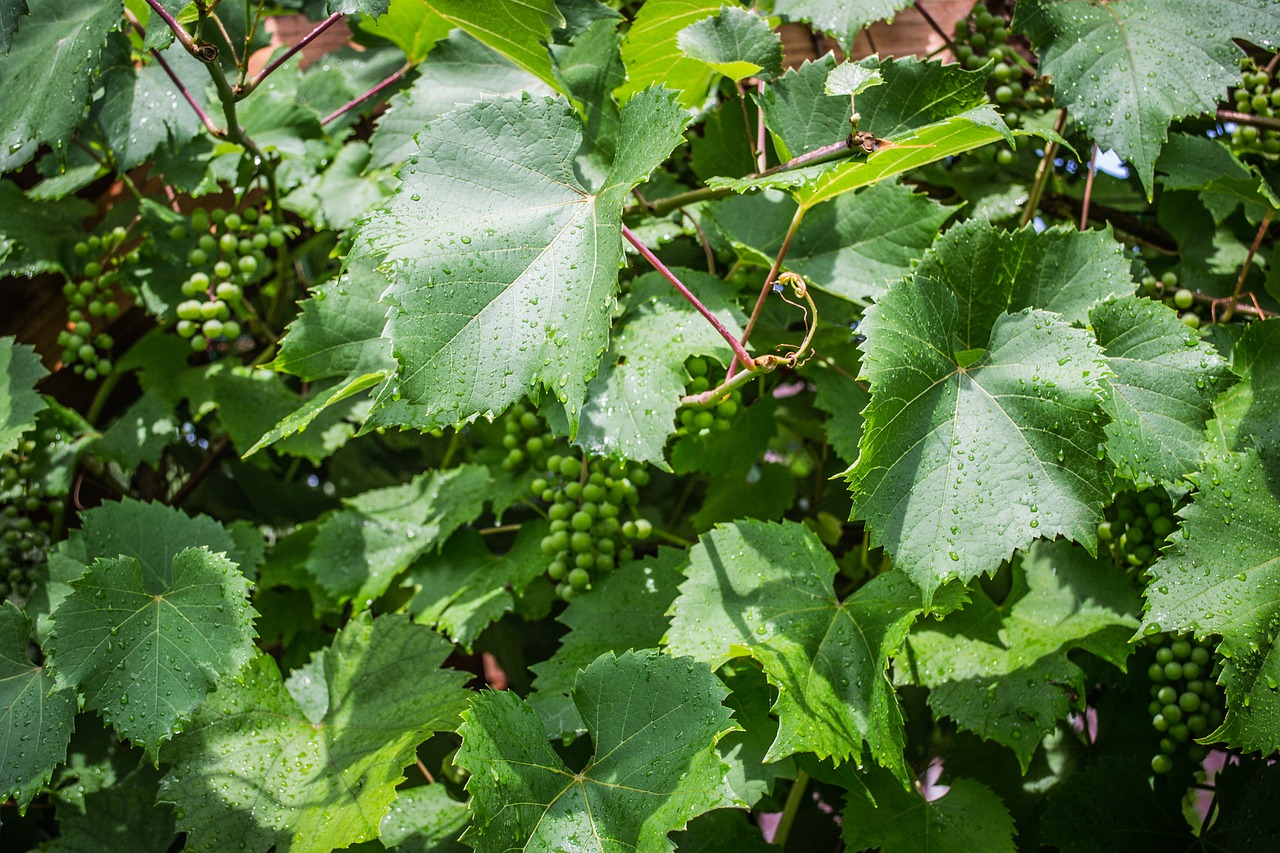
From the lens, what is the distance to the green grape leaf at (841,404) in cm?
137

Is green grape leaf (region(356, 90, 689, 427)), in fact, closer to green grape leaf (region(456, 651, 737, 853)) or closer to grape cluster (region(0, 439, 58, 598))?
green grape leaf (region(456, 651, 737, 853))

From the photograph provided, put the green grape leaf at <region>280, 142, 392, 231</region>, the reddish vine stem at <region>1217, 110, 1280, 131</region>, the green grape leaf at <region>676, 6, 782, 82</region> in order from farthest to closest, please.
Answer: the green grape leaf at <region>280, 142, 392, 231</region>
the reddish vine stem at <region>1217, 110, 1280, 131</region>
the green grape leaf at <region>676, 6, 782, 82</region>

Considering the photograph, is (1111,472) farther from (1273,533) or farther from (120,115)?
(120,115)

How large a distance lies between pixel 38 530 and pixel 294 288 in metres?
0.67

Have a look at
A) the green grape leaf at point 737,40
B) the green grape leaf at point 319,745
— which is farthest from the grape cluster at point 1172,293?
the green grape leaf at point 319,745

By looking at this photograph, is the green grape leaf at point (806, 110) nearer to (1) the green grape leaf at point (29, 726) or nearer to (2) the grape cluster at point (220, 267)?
(2) the grape cluster at point (220, 267)

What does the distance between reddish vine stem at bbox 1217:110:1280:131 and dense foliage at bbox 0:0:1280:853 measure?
0.02m

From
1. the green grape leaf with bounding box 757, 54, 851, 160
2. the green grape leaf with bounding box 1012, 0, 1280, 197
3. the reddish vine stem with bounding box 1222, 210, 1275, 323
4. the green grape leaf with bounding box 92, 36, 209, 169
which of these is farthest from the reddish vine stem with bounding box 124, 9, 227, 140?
the reddish vine stem with bounding box 1222, 210, 1275, 323

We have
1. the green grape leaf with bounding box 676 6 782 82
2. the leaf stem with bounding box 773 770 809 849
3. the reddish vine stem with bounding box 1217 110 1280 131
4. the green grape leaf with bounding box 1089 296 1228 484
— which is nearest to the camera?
the green grape leaf with bounding box 1089 296 1228 484

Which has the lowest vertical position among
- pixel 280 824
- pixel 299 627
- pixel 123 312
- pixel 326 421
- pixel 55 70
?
pixel 299 627

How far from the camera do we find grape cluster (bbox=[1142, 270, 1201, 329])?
1385 millimetres

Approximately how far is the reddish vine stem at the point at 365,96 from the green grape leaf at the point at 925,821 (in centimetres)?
140

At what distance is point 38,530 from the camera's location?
1.57 metres

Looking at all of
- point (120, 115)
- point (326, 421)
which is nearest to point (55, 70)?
point (120, 115)
